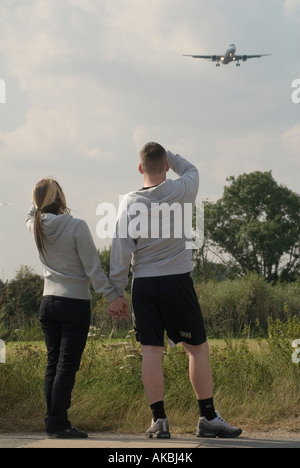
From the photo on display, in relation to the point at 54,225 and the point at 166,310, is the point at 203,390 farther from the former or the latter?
the point at 54,225

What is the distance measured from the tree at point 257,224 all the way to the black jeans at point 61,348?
161 feet

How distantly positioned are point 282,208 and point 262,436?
53.4m

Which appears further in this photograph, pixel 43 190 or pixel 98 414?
pixel 98 414

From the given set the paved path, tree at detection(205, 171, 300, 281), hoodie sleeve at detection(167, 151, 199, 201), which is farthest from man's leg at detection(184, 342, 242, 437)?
tree at detection(205, 171, 300, 281)

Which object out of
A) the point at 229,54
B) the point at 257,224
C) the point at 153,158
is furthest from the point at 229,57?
the point at 153,158

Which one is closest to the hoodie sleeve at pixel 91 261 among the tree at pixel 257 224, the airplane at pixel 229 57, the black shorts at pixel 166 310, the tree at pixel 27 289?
the black shorts at pixel 166 310

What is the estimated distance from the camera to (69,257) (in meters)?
4.51

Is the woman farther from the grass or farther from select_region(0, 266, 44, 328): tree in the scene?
select_region(0, 266, 44, 328): tree

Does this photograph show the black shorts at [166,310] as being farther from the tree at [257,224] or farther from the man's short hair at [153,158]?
the tree at [257,224]

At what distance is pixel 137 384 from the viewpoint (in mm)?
5730

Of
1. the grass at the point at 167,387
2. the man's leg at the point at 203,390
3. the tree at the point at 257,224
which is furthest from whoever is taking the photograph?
the tree at the point at 257,224

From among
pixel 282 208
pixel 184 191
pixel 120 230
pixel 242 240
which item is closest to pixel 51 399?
pixel 120 230

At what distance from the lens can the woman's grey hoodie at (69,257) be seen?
445cm
